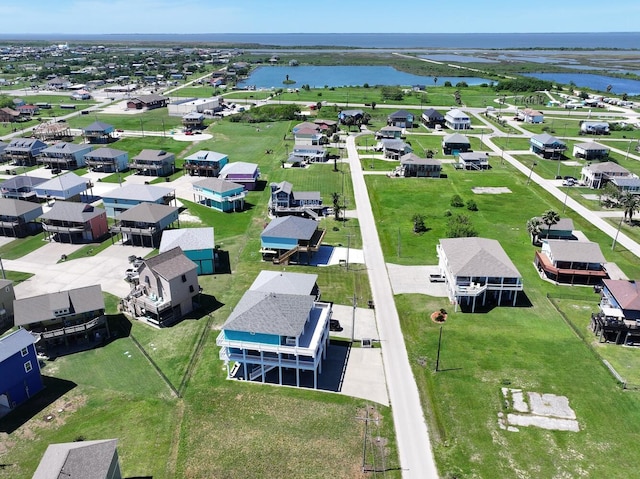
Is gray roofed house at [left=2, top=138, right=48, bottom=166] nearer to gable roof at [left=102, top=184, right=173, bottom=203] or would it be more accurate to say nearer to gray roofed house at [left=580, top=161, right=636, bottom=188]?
gable roof at [left=102, top=184, right=173, bottom=203]

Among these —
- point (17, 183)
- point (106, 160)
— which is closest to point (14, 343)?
point (17, 183)

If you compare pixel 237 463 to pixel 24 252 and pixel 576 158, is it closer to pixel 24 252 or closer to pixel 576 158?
pixel 24 252

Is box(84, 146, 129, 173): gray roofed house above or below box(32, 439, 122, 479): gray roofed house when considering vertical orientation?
above

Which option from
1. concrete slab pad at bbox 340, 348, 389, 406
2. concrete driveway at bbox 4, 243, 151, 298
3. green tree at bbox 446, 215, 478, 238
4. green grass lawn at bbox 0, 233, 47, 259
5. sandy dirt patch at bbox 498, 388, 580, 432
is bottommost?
sandy dirt patch at bbox 498, 388, 580, 432

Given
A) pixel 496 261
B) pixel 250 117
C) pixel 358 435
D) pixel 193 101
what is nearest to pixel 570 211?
pixel 496 261

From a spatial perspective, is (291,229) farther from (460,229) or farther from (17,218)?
(17,218)

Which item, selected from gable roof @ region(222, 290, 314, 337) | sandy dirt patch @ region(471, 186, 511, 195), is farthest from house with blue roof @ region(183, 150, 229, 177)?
gable roof @ region(222, 290, 314, 337)

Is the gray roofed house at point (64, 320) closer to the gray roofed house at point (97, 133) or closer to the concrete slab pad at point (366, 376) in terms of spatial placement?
the concrete slab pad at point (366, 376)

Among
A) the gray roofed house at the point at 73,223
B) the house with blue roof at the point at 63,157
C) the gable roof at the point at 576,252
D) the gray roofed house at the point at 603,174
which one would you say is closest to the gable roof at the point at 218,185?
the gray roofed house at the point at 73,223
